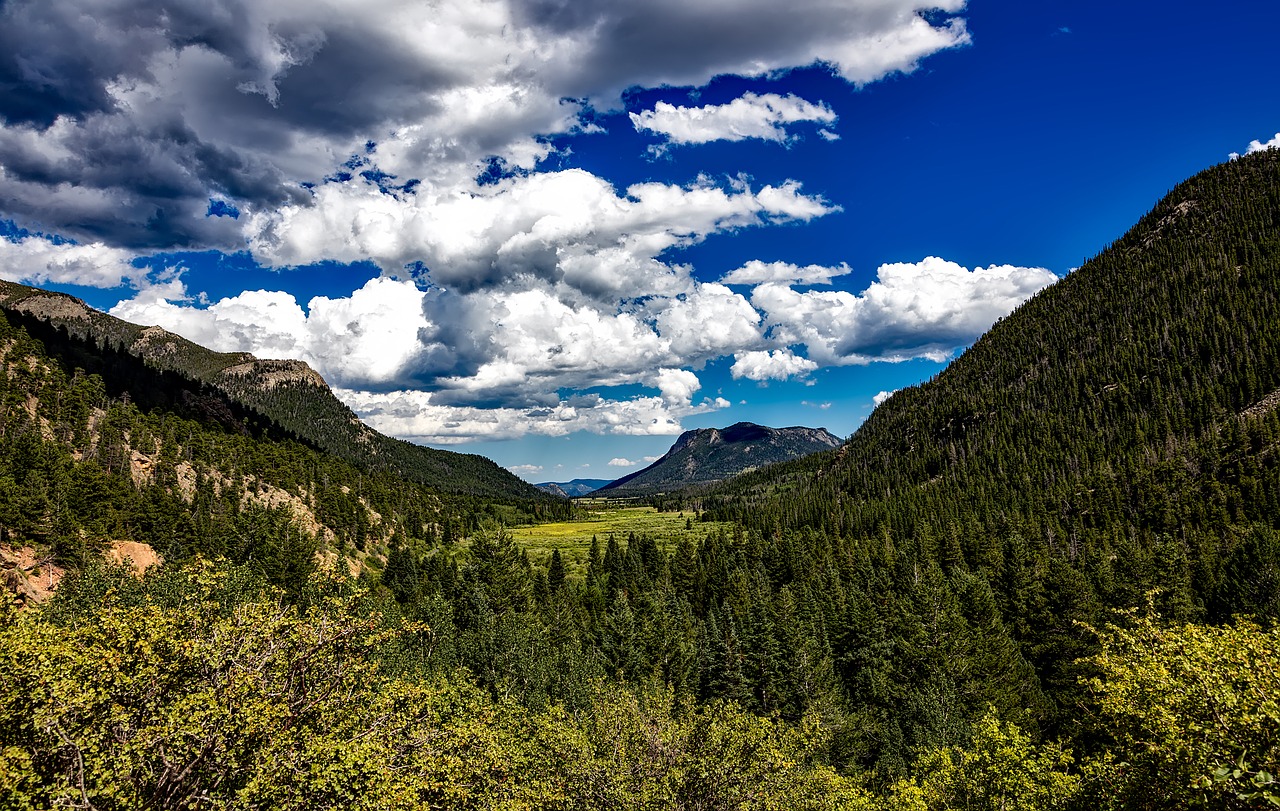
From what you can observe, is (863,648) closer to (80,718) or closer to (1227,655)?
(1227,655)

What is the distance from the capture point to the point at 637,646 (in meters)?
76.9

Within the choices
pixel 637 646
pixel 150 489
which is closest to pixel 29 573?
pixel 150 489

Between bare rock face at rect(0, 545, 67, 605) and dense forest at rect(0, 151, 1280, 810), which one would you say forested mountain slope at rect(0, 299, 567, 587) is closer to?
dense forest at rect(0, 151, 1280, 810)

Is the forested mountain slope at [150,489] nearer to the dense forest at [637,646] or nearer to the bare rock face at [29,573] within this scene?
the dense forest at [637,646]

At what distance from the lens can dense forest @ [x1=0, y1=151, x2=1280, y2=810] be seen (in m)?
18.7

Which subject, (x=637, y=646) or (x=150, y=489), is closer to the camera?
(x=637, y=646)

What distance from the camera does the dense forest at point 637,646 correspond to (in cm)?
A: 1870

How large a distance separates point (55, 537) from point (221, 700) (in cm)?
9296

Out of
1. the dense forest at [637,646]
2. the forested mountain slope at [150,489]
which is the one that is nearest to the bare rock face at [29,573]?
the forested mountain slope at [150,489]

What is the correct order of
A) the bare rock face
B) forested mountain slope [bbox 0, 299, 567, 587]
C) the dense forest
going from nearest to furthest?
the dense forest < the bare rock face < forested mountain slope [bbox 0, 299, 567, 587]

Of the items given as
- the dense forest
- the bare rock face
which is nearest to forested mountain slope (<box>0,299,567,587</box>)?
the dense forest

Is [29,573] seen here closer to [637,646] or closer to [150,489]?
[150,489]

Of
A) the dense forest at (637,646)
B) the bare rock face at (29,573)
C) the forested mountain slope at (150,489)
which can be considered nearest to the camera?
the dense forest at (637,646)

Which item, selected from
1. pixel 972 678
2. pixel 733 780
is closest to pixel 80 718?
pixel 733 780
